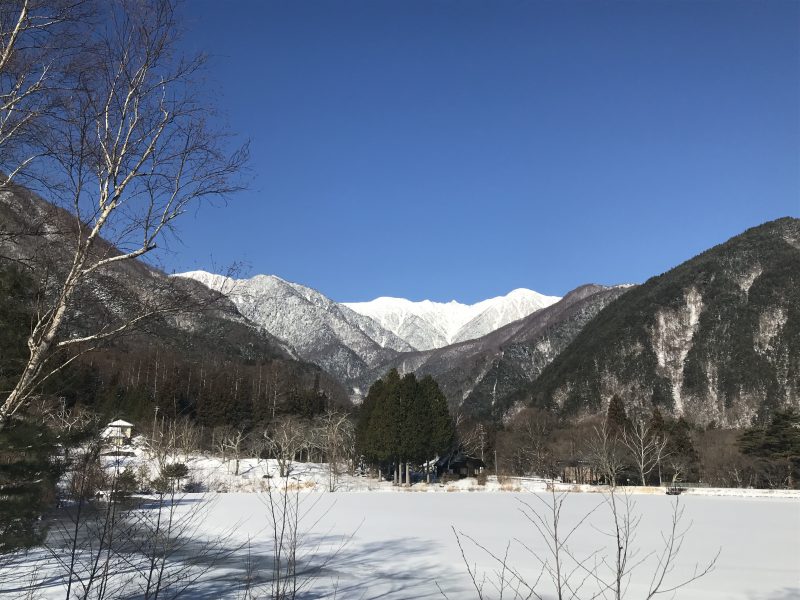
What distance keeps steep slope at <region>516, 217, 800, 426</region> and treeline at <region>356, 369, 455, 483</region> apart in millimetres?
72832

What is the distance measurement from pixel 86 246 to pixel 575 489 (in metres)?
34.8

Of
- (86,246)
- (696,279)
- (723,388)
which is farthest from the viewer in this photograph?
(696,279)

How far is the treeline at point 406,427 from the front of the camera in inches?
1740

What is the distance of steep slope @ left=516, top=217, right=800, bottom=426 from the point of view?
103 metres

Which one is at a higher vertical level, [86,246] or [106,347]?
[86,246]

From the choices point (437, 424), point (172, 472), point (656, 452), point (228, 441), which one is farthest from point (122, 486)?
point (228, 441)

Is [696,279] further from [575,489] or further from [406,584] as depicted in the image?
→ [406,584]

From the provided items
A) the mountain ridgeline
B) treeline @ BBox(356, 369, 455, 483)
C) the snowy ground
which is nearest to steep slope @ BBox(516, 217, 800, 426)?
the mountain ridgeline

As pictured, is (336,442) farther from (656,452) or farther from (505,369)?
(505,369)

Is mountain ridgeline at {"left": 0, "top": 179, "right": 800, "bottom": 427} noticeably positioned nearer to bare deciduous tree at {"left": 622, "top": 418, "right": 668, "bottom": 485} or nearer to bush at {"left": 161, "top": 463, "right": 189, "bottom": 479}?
bare deciduous tree at {"left": 622, "top": 418, "right": 668, "bottom": 485}

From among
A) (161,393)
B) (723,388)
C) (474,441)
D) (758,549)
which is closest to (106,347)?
(758,549)

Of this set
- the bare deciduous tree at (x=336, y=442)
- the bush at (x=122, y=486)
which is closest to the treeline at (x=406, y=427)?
the bare deciduous tree at (x=336, y=442)

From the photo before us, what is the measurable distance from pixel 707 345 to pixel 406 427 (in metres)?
91.3

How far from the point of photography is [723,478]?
148 ft
